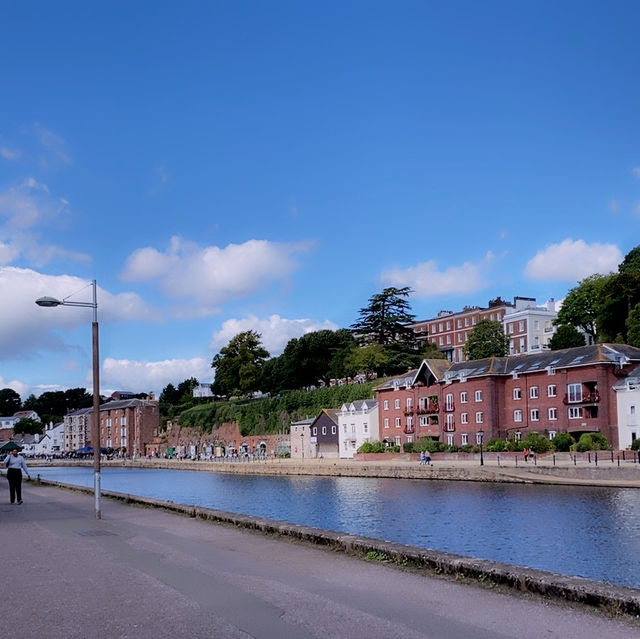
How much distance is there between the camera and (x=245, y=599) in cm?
898

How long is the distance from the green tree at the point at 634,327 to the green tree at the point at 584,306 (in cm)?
1390

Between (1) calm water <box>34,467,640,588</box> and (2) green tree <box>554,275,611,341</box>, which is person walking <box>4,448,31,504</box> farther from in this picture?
(2) green tree <box>554,275,611,341</box>

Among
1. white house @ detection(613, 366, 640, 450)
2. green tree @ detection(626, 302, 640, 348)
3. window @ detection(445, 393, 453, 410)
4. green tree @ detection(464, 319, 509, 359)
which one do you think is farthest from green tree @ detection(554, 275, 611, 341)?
white house @ detection(613, 366, 640, 450)

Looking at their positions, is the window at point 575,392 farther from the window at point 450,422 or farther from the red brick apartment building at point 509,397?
the window at point 450,422

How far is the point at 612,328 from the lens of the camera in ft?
295

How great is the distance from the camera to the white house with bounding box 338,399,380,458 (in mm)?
87000

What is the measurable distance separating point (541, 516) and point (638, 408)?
3043 centimetres

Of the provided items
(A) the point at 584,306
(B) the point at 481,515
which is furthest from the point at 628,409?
(A) the point at 584,306

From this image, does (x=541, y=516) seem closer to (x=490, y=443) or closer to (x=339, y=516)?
(x=339, y=516)

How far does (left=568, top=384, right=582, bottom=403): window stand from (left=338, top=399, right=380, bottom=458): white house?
2740cm

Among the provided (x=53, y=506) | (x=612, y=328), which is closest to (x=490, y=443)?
(x=612, y=328)

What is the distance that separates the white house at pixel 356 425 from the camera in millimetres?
87000

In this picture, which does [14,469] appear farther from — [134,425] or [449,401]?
[134,425]

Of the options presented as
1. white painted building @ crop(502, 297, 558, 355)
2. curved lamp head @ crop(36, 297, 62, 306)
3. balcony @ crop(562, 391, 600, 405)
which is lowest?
balcony @ crop(562, 391, 600, 405)
